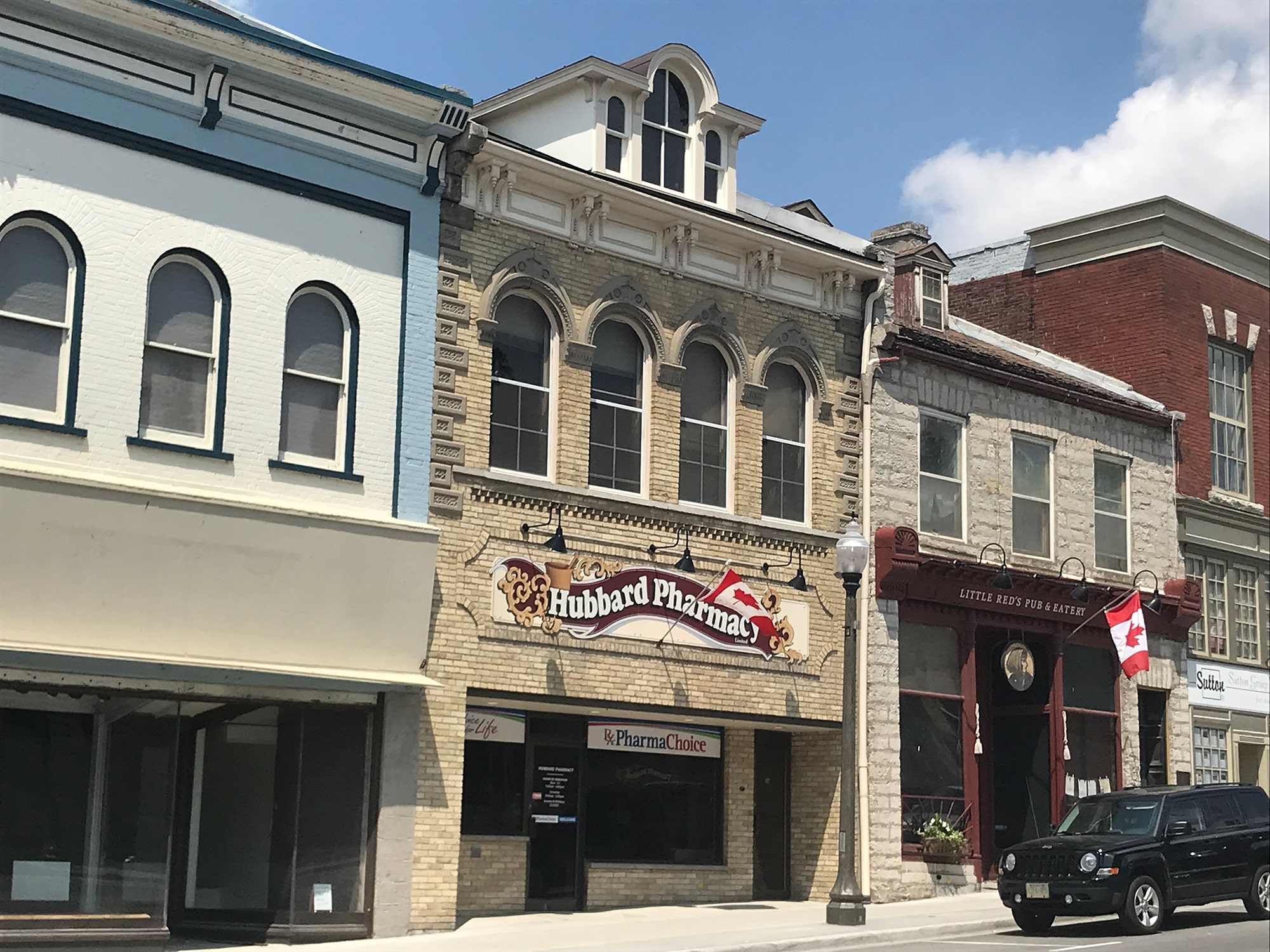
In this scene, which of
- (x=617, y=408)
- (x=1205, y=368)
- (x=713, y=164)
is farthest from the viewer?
Answer: (x=1205, y=368)

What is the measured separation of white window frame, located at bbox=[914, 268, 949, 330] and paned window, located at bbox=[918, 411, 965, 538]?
1836mm

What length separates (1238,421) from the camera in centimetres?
3216

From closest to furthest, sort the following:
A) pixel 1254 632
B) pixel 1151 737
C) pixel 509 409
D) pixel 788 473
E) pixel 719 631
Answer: pixel 509 409 → pixel 719 631 → pixel 788 473 → pixel 1151 737 → pixel 1254 632

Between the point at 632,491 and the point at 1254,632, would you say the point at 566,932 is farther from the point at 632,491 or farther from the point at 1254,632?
the point at 1254,632

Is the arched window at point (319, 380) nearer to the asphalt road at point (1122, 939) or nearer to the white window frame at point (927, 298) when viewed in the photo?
the asphalt road at point (1122, 939)

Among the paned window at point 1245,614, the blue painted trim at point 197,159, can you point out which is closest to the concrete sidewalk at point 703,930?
the blue painted trim at point 197,159

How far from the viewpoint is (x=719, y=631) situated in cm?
2214

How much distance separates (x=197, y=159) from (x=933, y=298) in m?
13.5

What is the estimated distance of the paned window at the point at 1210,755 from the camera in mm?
29578

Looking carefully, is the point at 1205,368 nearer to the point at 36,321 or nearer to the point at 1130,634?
the point at 1130,634

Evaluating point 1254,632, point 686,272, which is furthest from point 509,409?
point 1254,632

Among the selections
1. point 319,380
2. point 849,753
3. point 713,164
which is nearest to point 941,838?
point 849,753

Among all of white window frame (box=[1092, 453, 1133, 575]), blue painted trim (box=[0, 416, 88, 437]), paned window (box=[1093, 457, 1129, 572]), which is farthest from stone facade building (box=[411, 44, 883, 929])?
paned window (box=[1093, 457, 1129, 572])

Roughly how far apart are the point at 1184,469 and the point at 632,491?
1343 centimetres
